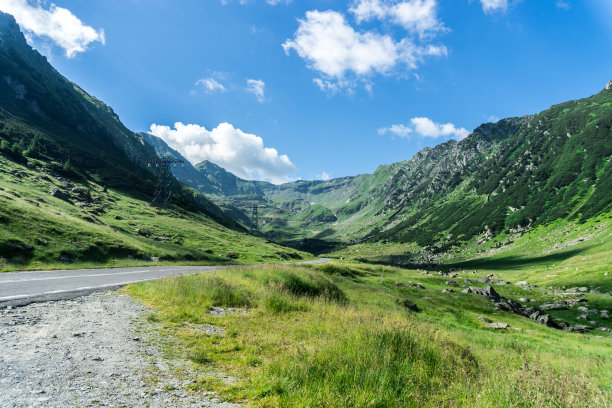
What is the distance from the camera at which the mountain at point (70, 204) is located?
3045 cm

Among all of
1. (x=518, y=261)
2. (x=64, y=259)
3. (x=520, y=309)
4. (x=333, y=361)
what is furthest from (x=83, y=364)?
(x=518, y=261)

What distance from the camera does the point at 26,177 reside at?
3007 inches

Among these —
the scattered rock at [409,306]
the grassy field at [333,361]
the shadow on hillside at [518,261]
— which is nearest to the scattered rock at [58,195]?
the grassy field at [333,361]

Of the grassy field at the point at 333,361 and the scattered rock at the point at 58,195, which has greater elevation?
the grassy field at the point at 333,361

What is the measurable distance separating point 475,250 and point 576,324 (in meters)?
121

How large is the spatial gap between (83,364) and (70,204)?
77.2 m

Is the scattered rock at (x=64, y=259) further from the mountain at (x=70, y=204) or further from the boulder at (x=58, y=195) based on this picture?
the boulder at (x=58, y=195)

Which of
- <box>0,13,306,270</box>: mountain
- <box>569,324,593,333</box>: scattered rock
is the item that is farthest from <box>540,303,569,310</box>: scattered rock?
<box>0,13,306,270</box>: mountain

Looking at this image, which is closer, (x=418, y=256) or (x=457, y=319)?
(x=457, y=319)

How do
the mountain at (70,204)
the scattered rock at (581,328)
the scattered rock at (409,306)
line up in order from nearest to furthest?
the scattered rock at (409,306), the mountain at (70,204), the scattered rock at (581,328)

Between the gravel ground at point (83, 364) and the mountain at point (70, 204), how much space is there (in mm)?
20118

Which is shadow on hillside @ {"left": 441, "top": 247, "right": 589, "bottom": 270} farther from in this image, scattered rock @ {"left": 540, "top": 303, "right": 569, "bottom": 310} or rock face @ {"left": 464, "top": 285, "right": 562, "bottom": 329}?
rock face @ {"left": 464, "top": 285, "right": 562, "bottom": 329}

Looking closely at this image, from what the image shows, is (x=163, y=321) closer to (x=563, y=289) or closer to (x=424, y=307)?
(x=424, y=307)

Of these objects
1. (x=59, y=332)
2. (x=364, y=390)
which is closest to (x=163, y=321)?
(x=59, y=332)
